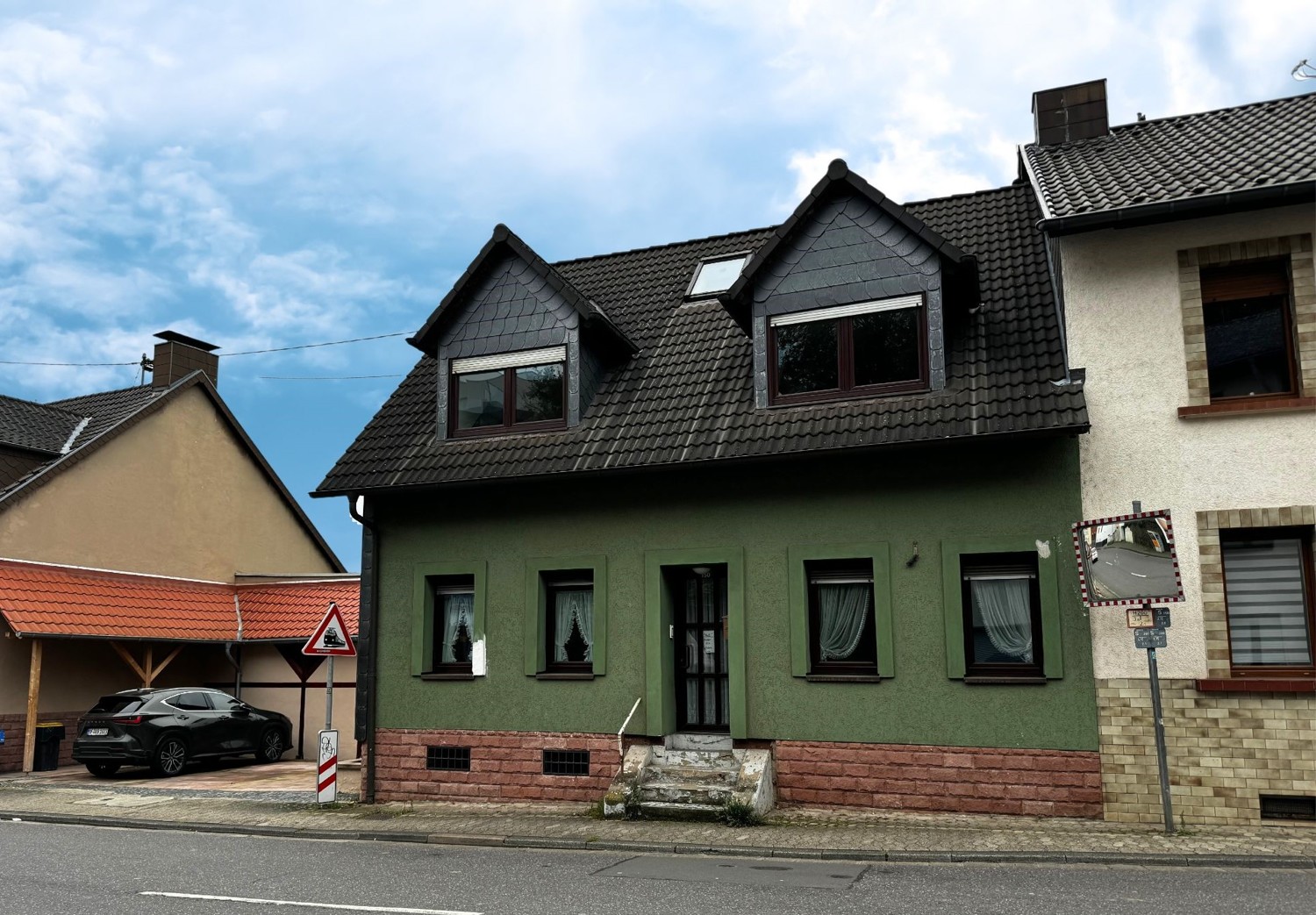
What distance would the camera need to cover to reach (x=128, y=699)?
18.3 metres

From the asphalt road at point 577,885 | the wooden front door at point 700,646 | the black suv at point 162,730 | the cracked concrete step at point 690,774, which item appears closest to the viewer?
the asphalt road at point 577,885

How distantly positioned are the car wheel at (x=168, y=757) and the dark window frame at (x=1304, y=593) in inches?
625

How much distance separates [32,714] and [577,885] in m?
14.8

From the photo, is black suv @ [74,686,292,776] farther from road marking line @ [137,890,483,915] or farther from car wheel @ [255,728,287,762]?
road marking line @ [137,890,483,915]

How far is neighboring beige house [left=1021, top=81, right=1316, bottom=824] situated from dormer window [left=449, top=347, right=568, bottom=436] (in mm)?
6455

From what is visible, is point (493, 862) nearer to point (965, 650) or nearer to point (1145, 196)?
point (965, 650)

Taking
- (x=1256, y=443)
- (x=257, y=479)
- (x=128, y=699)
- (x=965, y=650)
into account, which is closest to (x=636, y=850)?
(x=965, y=650)

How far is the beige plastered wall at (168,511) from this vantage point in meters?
21.4

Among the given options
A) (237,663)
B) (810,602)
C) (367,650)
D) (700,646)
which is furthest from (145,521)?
(810,602)

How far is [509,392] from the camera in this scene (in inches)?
584

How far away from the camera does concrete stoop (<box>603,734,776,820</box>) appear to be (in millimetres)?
11797

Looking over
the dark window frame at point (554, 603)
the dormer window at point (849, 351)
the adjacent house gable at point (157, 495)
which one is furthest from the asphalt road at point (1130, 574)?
Result: the adjacent house gable at point (157, 495)

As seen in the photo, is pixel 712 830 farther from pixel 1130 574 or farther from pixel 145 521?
pixel 145 521

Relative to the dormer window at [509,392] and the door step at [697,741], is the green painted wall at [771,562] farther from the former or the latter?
the dormer window at [509,392]
